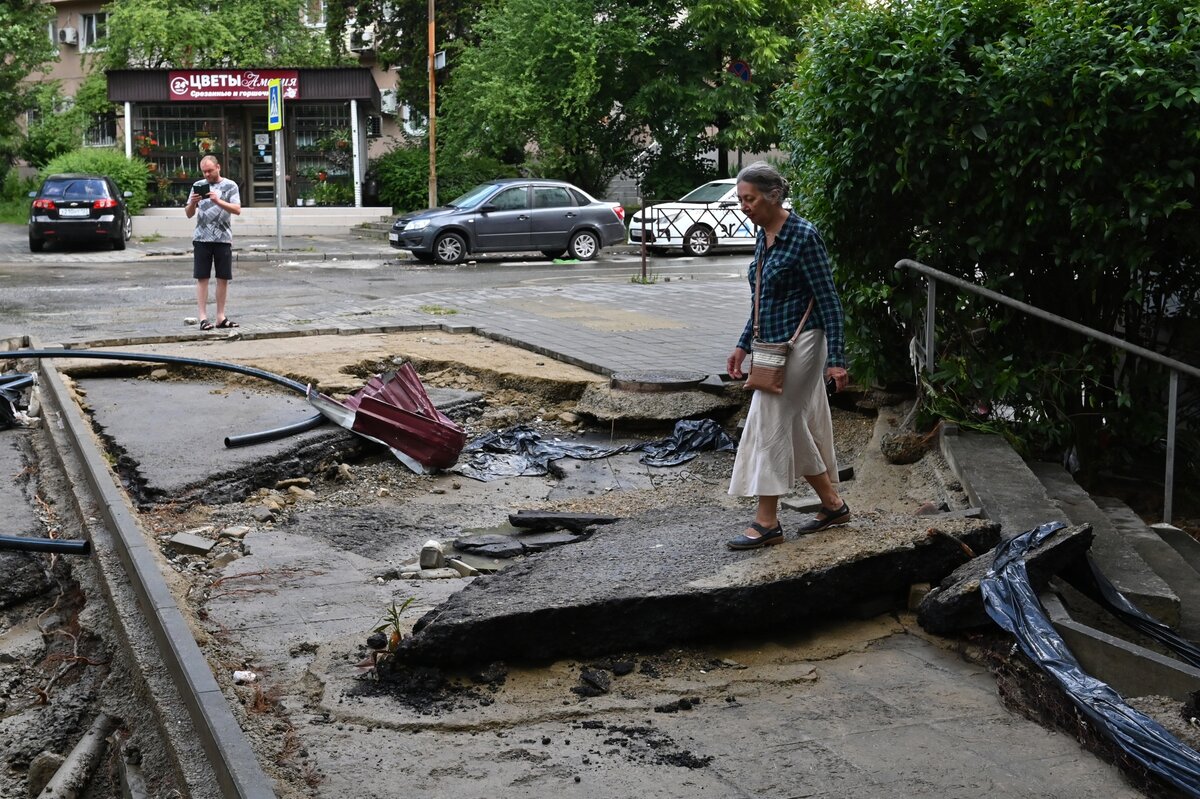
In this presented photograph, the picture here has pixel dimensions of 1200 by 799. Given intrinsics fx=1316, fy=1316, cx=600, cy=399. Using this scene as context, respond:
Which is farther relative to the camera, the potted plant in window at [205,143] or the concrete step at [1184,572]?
the potted plant in window at [205,143]

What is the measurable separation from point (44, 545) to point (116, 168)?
30465 millimetres

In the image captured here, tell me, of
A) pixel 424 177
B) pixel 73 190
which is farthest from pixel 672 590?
pixel 424 177

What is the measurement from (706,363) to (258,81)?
29367 millimetres

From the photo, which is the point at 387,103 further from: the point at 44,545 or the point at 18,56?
the point at 44,545

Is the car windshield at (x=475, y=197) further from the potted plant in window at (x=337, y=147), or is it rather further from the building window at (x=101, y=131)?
the building window at (x=101, y=131)

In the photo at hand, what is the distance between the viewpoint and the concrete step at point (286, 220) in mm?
34031

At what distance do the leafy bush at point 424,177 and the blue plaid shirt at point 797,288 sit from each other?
1275 inches

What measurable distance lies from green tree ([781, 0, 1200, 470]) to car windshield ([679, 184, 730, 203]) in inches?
829

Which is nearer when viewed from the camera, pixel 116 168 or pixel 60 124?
pixel 116 168

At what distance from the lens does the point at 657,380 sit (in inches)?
385

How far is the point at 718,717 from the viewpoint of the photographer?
14.3ft

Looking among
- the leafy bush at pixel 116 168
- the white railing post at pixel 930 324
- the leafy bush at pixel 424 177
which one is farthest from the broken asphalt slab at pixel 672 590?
the leafy bush at pixel 424 177

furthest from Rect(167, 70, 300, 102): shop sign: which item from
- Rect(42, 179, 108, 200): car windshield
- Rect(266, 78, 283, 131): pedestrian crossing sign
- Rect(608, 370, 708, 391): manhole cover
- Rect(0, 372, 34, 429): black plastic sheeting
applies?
Rect(608, 370, 708, 391): manhole cover

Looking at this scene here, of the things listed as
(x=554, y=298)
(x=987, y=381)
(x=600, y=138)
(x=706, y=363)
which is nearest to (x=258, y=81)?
(x=600, y=138)
